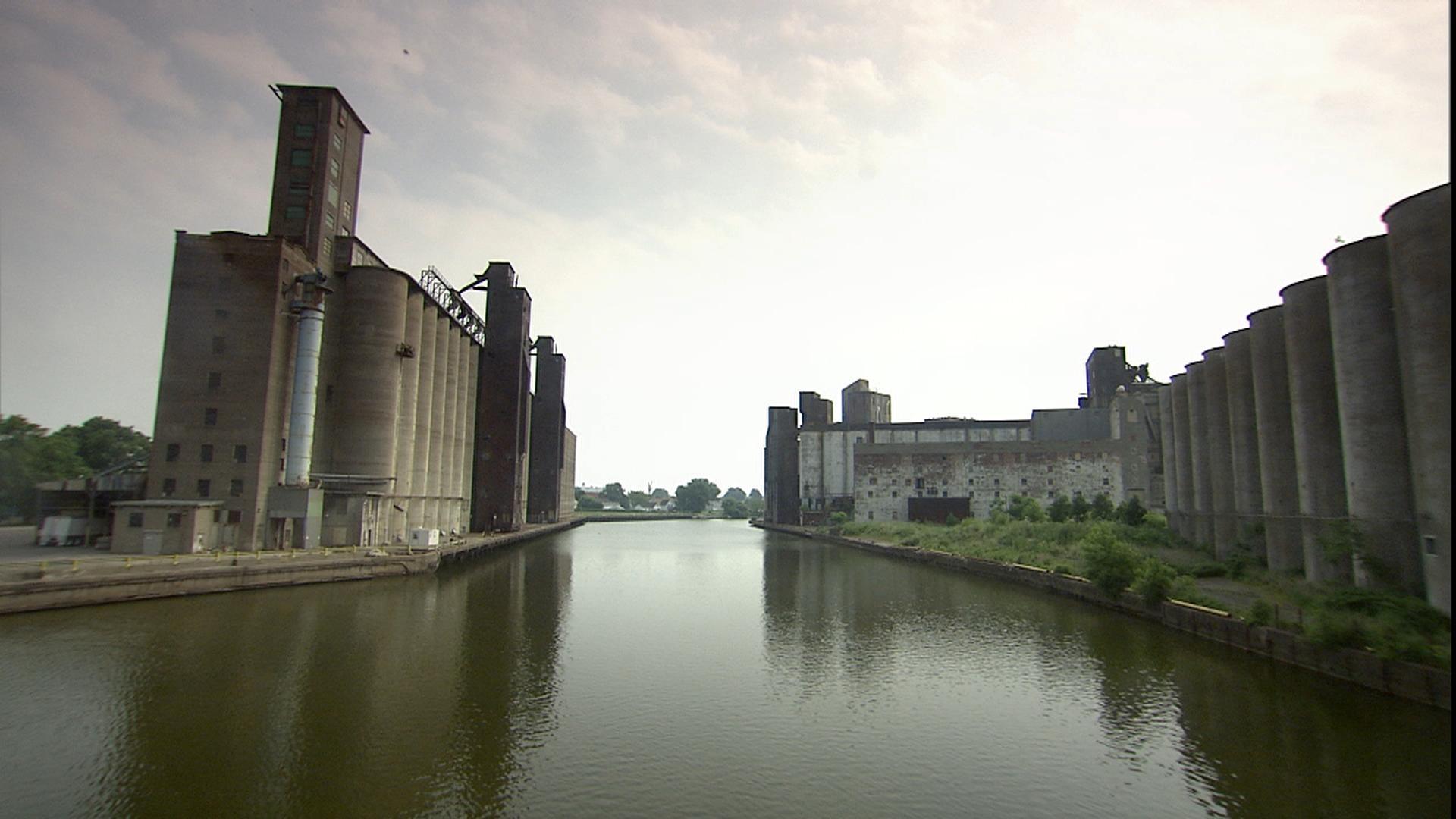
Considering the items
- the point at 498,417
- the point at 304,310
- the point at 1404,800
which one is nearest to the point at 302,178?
the point at 304,310

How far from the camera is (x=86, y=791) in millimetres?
10875

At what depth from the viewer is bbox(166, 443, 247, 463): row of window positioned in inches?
1347

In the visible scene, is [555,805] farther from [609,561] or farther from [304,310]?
[609,561]

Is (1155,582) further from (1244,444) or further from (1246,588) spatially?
(1244,444)

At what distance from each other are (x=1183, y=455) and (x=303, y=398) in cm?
4584

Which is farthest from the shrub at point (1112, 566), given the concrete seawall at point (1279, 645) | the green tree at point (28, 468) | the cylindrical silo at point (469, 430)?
the green tree at point (28, 468)

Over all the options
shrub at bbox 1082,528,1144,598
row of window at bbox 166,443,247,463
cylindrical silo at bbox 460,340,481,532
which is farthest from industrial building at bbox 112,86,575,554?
shrub at bbox 1082,528,1144,598

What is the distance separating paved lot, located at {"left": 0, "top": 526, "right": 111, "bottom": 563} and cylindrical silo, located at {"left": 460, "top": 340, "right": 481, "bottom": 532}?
29.2 m

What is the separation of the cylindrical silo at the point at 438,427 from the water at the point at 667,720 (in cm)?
2784

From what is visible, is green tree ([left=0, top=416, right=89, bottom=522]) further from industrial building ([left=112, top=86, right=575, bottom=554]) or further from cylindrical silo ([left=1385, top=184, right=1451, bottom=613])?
cylindrical silo ([left=1385, top=184, right=1451, bottom=613])

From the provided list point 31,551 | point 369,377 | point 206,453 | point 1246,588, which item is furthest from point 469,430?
point 1246,588

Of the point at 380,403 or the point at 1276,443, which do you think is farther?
the point at 380,403

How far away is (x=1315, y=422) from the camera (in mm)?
24766

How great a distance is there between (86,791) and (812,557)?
166 ft
